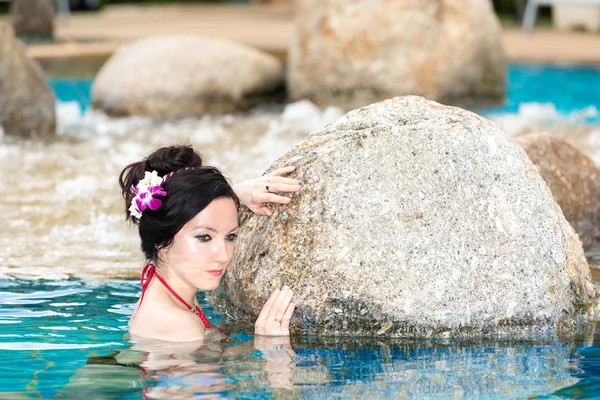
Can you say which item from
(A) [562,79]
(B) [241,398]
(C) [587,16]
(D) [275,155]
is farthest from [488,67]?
(B) [241,398]

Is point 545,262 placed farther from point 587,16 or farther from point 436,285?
point 587,16

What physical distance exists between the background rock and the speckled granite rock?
14078 mm

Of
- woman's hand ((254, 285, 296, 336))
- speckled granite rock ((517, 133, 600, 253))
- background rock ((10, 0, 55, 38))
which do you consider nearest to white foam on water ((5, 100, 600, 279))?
woman's hand ((254, 285, 296, 336))

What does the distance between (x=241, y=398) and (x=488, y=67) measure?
941 cm

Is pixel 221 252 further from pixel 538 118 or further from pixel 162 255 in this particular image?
pixel 538 118

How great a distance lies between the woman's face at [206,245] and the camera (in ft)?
13.9

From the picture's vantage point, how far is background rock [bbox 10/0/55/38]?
18922 mm

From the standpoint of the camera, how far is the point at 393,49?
11961 millimetres

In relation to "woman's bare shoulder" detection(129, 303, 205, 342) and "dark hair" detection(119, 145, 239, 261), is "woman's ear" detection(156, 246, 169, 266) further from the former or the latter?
"woman's bare shoulder" detection(129, 303, 205, 342)

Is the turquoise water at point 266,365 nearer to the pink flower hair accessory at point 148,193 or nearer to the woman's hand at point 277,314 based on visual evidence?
the woman's hand at point 277,314

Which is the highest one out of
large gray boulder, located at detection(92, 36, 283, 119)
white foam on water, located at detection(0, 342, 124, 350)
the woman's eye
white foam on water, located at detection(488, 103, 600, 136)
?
large gray boulder, located at detection(92, 36, 283, 119)

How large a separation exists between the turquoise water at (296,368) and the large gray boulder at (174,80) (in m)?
7.47

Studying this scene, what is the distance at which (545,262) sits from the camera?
4434 mm

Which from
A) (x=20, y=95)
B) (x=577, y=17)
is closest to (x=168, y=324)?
(x=20, y=95)
